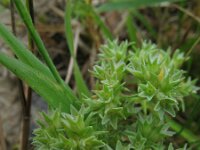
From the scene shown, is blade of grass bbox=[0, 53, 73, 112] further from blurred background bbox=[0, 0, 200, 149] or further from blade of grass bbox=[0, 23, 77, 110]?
blurred background bbox=[0, 0, 200, 149]

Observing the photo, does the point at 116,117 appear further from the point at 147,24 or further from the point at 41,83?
the point at 147,24

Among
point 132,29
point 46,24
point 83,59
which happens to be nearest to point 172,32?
point 132,29

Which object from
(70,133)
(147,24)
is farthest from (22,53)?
(147,24)

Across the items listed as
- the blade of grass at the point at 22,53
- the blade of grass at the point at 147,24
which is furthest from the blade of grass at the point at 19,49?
the blade of grass at the point at 147,24

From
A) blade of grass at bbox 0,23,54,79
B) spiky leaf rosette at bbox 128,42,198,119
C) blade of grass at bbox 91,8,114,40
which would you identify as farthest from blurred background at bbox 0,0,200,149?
blade of grass at bbox 0,23,54,79

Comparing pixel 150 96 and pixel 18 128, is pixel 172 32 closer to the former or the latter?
pixel 18 128

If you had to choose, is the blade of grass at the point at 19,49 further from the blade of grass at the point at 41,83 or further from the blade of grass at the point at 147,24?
the blade of grass at the point at 147,24
